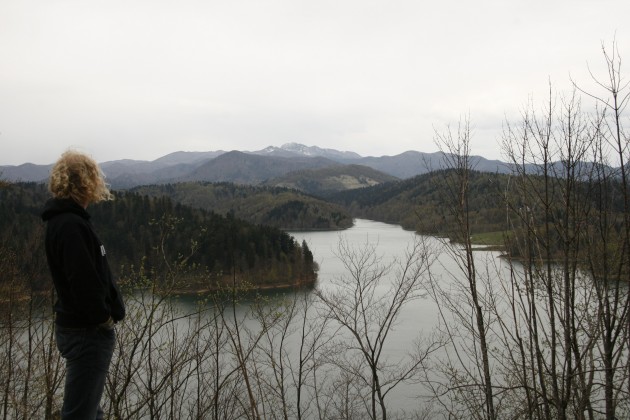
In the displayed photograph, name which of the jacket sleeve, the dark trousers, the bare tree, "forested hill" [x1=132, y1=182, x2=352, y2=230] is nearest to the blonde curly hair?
the jacket sleeve

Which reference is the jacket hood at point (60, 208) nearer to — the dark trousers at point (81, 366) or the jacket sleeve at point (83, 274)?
the jacket sleeve at point (83, 274)

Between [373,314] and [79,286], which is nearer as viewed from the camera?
[79,286]

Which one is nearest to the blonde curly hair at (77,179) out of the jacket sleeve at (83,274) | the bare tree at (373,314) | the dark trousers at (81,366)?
the jacket sleeve at (83,274)

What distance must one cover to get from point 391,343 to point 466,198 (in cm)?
2064

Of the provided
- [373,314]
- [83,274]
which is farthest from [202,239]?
[83,274]

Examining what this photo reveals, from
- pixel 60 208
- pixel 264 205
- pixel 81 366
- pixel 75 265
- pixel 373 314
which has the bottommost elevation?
pixel 373 314

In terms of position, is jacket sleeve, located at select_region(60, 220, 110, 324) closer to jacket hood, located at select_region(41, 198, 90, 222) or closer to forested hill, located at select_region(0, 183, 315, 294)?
jacket hood, located at select_region(41, 198, 90, 222)

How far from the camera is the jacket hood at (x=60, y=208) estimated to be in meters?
2.35

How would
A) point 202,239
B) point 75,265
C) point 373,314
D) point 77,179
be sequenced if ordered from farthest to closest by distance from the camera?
point 202,239 < point 373,314 < point 77,179 < point 75,265

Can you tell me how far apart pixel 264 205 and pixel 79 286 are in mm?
125523

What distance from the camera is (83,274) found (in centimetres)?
227

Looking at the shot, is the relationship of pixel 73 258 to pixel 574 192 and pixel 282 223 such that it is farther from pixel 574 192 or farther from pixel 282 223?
pixel 282 223

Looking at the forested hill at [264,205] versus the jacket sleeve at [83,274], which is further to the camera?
the forested hill at [264,205]

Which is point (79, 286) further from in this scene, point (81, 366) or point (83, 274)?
point (81, 366)
